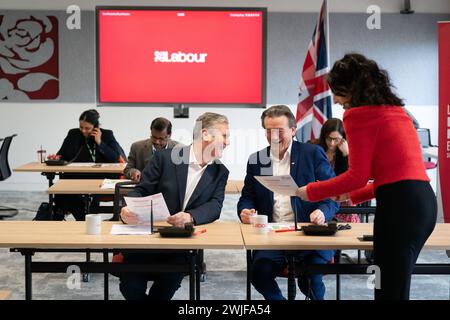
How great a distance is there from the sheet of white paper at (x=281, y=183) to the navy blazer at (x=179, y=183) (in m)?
0.61

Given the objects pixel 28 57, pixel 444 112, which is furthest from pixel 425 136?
pixel 28 57

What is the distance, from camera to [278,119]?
3887 millimetres

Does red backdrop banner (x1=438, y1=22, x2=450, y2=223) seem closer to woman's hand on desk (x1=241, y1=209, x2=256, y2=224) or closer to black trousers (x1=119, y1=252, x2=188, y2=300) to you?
woman's hand on desk (x1=241, y1=209, x2=256, y2=224)

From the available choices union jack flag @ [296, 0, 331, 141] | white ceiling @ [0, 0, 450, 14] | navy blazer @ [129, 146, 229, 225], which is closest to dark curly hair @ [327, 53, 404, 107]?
navy blazer @ [129, 146, 229, 225]

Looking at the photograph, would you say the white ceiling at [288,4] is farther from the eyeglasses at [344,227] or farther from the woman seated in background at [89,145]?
the eyeglasses at [344,227]

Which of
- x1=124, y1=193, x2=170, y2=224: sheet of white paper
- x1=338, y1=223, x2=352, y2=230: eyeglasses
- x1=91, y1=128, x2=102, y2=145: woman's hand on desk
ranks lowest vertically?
x1=338, y1=223, x2=352, y2=230: eyeglasses

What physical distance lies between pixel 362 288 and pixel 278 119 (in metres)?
1.87

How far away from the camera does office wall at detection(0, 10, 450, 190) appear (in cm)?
1073

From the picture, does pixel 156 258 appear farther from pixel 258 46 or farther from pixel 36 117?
pixel 36 117

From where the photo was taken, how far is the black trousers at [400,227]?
8.59ft

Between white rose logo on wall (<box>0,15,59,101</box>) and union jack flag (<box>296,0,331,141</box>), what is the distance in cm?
572

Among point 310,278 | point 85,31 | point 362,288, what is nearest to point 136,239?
point 310,278

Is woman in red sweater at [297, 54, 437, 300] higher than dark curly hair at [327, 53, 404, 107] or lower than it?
lower

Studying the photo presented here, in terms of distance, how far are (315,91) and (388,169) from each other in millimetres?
3515
